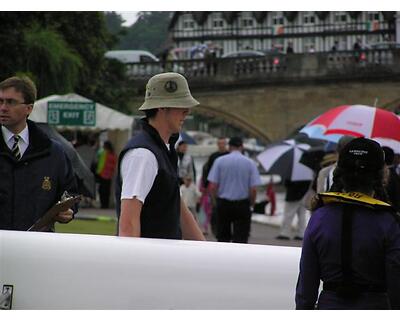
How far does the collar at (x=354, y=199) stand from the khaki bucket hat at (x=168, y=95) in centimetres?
127

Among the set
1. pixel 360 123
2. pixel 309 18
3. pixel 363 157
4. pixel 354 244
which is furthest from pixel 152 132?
pixel 309 18

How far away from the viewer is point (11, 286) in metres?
4.61

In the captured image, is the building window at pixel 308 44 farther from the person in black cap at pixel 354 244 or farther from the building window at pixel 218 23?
the person in black cap at pixel 354 244

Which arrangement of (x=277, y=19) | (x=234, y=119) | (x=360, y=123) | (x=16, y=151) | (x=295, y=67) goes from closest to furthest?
1. (x=16, y=151)
2. (x=360, y=123)
3. (x=295, y=67)
4. (x=234, y=119)
5. (x=277, y=19)

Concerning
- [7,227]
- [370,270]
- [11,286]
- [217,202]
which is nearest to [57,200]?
[7,227]

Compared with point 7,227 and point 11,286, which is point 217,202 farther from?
point 11,286

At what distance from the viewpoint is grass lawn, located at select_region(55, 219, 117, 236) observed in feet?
57.8

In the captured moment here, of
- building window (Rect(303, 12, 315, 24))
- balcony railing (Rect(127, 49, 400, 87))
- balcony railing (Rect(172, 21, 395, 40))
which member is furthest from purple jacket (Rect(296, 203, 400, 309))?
building window (Rect(303, 12, 315, 24))

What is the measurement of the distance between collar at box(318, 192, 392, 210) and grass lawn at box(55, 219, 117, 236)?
505 inches

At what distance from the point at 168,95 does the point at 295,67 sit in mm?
52284

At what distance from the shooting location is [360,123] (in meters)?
11.6

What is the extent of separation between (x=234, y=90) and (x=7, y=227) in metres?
51.8

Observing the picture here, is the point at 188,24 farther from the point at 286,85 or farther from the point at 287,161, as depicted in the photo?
the point at 287,161

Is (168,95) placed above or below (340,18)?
below
